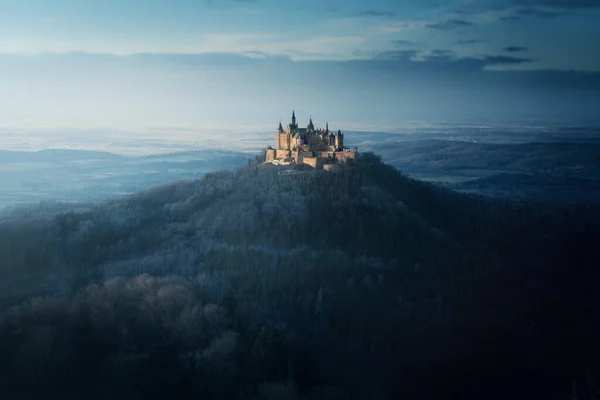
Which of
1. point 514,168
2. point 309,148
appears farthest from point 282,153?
point 514,168

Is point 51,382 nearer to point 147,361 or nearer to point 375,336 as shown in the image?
point 147,361

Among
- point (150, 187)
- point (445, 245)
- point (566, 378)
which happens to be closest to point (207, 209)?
point (150, 187)

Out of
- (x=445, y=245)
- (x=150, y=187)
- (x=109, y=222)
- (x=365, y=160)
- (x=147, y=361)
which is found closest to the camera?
(x=147, y=361)

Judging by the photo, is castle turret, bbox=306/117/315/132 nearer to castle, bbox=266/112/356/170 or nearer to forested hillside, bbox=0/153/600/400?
castle, bbox=266/112/356/170

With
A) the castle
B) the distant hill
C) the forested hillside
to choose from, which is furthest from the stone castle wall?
the distant hill

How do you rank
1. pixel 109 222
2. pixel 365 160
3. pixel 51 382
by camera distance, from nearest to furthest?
pixel 51 382, pixel 109 222, pixel 365 160

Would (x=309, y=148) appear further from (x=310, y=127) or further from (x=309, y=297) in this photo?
(x=309, y=297)

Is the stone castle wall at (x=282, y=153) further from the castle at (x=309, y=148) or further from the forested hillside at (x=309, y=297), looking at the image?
the forested hillside at (x=309, y=297)
